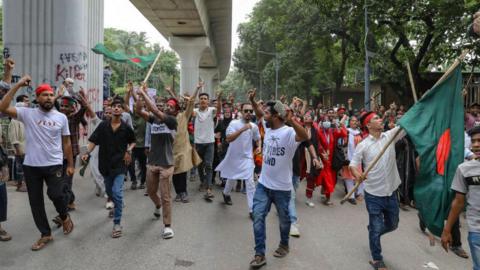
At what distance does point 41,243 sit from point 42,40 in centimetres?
694

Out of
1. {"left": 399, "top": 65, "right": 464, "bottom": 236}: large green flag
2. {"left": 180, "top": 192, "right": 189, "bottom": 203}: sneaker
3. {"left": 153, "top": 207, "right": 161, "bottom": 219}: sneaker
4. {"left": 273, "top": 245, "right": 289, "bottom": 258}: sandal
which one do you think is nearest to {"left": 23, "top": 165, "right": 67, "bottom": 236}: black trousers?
{"left": 153, "top": 207, "right": 161, "bottom": 219}: sneaker

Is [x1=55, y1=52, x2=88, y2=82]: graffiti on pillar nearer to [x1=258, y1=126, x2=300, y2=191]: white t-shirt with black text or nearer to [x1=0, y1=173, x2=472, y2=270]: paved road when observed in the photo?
→ [x1=0, y1=173, x2=472, y2=270]: paved road

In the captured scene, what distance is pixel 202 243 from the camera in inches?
219

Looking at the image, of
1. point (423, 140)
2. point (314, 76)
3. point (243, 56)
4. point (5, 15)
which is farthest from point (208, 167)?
point (243, 56)

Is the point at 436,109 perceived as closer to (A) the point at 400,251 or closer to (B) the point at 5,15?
(A) the point at 400,251

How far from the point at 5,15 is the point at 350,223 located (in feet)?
30.5

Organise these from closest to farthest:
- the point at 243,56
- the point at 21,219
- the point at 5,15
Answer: the point at 21,219 → the point at 5,15 → the point at 243,56

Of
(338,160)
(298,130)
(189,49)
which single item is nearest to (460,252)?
(298,130)

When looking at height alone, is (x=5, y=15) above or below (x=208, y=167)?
above

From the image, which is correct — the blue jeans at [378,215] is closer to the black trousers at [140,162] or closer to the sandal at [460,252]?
the sandal at [460,252]

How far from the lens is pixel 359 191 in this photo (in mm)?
8633

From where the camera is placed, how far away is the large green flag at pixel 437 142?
12.8 feet

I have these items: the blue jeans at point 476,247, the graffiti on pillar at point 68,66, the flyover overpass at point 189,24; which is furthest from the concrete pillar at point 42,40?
the blue jeans at point 476,247

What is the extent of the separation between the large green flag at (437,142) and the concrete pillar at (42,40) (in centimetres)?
865
